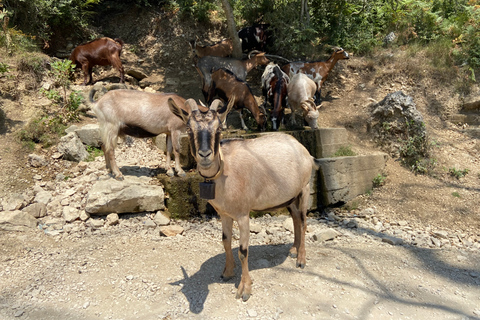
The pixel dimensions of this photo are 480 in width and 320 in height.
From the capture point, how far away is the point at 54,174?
238 inches

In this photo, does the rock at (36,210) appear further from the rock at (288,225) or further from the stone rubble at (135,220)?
the rock at (288,225)

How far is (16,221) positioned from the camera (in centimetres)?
482

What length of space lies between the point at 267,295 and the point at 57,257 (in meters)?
2.90

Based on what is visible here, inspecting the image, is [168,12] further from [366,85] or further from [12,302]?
A: [12,302]

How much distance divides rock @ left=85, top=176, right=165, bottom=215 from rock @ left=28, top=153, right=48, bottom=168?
1.48 meters

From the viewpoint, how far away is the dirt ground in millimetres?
3447

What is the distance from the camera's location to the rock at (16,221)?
15.5ft

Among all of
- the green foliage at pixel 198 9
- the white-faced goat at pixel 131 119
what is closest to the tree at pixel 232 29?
the green foliage at pixel 198 9

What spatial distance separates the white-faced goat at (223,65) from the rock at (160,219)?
4263 mm

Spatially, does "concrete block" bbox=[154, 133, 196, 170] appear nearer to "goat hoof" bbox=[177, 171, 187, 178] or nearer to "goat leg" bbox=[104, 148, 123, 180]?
"goat hoof" bbox=[177, 171, 187, 178]

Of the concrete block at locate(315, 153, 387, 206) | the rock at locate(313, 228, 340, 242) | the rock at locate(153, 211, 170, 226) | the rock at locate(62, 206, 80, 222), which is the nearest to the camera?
the rock at locate(62, 206, 80, 222)

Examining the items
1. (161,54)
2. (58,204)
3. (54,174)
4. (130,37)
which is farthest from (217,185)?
(130,37)

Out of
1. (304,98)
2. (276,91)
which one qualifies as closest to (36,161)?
(276,91)

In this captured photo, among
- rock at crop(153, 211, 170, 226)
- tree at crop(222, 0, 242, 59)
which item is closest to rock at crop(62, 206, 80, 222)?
rock at crop(153, 211, 170, 226)
